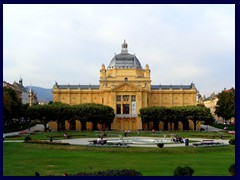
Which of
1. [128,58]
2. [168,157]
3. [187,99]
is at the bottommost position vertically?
[168,157]

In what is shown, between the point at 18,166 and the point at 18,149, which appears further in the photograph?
the point at 18,149

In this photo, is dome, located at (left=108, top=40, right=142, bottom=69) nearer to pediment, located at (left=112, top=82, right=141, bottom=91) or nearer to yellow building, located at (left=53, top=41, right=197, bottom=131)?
yellow building, located at (left=53, top=41, right=197, bottom=131)

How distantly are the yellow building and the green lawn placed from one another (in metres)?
60.7

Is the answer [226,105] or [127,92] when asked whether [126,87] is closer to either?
[127,92]

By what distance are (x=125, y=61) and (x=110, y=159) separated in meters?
78.7

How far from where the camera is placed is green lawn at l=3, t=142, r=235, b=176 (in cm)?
2827

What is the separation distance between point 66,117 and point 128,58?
30810 millimetres

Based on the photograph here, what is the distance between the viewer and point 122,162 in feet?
108

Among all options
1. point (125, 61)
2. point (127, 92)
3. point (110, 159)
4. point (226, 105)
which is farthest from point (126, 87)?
point (110, 159)

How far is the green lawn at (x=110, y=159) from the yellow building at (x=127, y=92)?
60.7 metres

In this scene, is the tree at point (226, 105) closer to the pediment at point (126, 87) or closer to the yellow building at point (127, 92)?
the yellow building at point (127, 92)

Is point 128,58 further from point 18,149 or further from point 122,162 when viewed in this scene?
point 122,162

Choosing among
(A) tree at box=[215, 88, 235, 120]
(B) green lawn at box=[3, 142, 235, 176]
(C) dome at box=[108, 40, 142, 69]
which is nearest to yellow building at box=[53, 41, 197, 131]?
(C) dome at box=[108, 40, 142, 69]
